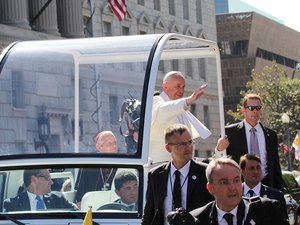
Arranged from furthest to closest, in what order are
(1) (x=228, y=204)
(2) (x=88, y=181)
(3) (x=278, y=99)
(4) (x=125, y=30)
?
1. (3) (x=278, y=99)
2. (4) (x=125, y=30)
3. (2) (x=88, y=181)
4. (1) (x=228, y=204)

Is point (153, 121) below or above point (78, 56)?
below

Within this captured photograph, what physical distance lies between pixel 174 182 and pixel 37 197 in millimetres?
1774

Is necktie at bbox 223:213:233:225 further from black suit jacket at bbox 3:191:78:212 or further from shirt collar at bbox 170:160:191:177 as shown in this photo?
black suit jacket at bbox 3:191:78:212

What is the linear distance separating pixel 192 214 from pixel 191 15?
6330 centimetres

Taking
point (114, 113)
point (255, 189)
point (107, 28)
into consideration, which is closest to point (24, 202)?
point (114, 113)

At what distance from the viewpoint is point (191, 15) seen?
Result: 69625 millimetres

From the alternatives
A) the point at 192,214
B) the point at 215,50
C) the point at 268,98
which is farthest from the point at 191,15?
the point at 192,214

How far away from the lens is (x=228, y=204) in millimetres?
6516

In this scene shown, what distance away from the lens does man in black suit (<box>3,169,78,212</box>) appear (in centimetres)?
960

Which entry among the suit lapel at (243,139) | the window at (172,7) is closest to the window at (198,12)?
the window at (172,7)

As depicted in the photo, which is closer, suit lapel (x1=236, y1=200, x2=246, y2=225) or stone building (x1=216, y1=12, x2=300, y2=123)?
suit lapel (x1=236, y1=200, x2=246, y2=225)

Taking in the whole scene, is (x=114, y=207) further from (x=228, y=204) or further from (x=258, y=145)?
(x=228, y=204)

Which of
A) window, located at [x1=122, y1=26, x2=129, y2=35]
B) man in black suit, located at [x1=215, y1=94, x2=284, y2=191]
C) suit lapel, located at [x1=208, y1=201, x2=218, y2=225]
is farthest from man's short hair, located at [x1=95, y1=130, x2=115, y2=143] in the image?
window, located at [x1=122, y1=26, x2=129, y2=35]

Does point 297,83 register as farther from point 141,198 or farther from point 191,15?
point 141,198
